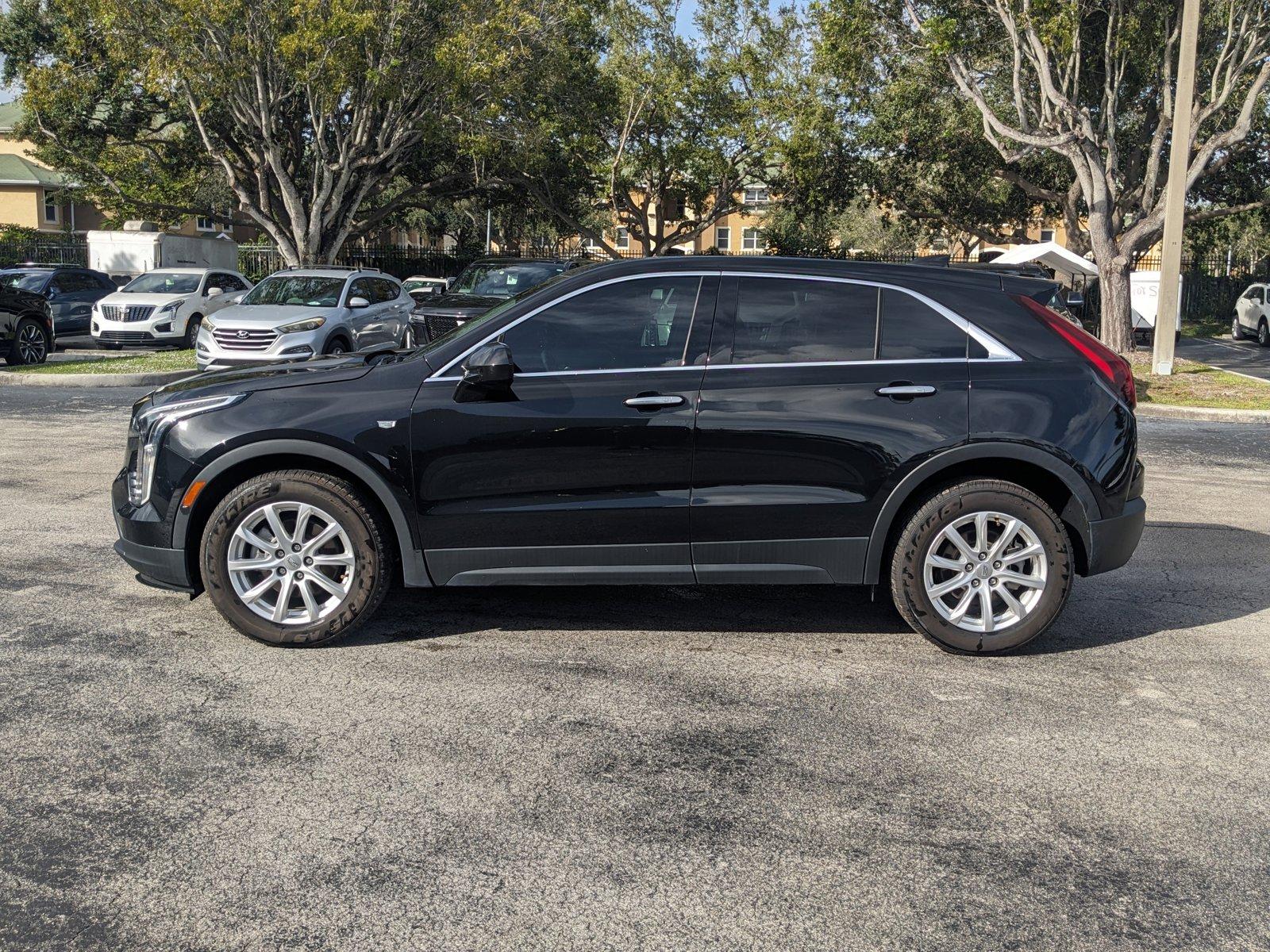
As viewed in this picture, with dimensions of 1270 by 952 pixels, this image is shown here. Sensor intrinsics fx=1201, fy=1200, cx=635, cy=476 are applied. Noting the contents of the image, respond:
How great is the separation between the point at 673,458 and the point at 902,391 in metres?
1.06

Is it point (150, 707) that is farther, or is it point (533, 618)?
point (533, 618)

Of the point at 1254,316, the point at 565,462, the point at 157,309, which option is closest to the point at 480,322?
the point at 565,462

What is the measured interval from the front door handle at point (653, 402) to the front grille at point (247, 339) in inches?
483

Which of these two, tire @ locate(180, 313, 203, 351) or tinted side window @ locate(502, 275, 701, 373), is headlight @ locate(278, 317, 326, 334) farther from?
tinted side window @ locate(502, 275, 701, 373)

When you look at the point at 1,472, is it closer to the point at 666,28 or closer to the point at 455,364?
the point at 455,364

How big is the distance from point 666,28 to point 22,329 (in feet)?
85.0

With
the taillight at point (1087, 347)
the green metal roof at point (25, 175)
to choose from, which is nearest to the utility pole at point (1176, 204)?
the taillight at point (1087, 347)

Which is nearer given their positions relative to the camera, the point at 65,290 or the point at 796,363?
the point at 796,363

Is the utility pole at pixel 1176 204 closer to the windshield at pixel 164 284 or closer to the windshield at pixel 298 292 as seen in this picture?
the windshield at pixel 298 292

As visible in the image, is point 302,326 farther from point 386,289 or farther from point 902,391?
point 902,391

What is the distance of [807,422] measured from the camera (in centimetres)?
528

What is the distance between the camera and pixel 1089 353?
548 cm

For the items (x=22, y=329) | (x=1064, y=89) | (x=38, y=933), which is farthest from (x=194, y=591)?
(x=1064, y=89)

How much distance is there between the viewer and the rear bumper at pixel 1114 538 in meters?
5.40
